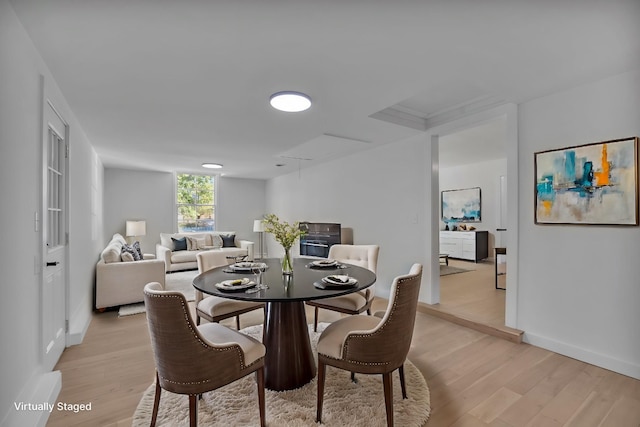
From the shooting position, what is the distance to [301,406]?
1870mm

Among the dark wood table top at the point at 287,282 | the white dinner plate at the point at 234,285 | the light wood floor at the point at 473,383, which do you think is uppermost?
the white dinner plate at the point at 234,285

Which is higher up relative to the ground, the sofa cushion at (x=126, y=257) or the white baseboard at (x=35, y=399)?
the sofa cushion at (x=126, y=257)

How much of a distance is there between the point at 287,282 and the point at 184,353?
800 millimetres

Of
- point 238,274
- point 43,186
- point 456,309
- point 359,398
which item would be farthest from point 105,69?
point 456,309

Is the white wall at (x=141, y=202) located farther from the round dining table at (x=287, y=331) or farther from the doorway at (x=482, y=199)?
the doorway at (x=482, y=199)

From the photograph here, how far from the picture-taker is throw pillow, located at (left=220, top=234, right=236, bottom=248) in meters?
7.15

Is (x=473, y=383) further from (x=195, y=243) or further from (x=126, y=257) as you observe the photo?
(x=195, y=243)

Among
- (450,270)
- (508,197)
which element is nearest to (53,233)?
(508,197)

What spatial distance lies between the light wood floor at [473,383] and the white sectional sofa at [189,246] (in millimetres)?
3258

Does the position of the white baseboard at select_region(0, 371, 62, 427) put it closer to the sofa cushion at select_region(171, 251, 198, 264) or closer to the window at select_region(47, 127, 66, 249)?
the window at select_region(47, 127, 66, 249)

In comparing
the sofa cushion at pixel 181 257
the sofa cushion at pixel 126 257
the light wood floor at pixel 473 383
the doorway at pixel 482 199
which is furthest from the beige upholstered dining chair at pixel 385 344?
the sofa cushion at pixel 181 257

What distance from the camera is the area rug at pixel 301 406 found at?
1735 mm

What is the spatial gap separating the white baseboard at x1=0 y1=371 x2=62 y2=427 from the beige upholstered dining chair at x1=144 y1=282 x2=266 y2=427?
71 cm

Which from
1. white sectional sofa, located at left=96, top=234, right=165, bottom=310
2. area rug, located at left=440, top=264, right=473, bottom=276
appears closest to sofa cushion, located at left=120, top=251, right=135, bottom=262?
white sectional sofa, located at left=96, top=234, right=165, bottom=310
